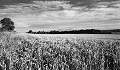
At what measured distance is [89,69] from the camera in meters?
5.23

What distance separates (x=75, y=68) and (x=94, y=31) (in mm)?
20844

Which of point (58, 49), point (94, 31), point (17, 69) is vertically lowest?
point (94, 31)

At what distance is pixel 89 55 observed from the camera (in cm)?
639

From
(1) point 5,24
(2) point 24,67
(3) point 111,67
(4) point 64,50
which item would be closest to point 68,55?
(4) point 64,50

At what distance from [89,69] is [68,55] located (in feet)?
5.36

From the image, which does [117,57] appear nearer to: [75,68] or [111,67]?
[111,67]

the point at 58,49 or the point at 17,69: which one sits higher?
the point at 17,69

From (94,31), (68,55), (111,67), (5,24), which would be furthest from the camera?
(5,24)

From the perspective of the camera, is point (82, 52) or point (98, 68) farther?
point (82, 52)

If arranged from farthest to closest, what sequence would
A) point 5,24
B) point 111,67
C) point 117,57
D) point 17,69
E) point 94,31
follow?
1. point 5,24
2. point 94,31
3. point 117,57
4. point 111,67
5. point 17,69

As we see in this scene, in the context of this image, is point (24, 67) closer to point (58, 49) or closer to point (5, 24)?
point (58, 49)

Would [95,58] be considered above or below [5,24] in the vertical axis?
above

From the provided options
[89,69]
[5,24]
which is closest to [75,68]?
[89,69]

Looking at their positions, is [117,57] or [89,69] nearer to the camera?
[89,69]
